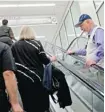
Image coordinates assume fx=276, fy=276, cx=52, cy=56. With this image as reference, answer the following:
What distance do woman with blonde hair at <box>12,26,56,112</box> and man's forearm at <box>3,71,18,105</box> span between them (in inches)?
42.2

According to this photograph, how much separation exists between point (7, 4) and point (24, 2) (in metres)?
0.81

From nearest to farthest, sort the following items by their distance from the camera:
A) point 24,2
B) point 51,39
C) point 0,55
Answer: point 0,55 < point 24,2 < point 51,39

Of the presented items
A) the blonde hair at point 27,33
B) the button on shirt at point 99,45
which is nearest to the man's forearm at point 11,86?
the blonde hair at point 27,33

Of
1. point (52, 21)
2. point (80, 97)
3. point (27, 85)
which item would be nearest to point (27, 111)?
point (27, 85)

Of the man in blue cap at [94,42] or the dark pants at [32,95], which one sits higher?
the man in blue cap at [94,42]

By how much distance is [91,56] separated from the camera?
156 inches

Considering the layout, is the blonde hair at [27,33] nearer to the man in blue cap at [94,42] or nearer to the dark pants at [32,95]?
the dark pants at [32,95]

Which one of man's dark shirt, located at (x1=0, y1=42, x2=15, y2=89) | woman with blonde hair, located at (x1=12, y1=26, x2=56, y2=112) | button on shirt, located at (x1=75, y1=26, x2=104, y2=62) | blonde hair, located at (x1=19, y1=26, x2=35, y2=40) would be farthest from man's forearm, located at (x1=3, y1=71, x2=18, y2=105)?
button on shirt, located at (x1=75, y1=26, x2=104, y2=62)

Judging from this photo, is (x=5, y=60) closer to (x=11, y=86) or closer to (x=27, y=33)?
(x=11, y=86)

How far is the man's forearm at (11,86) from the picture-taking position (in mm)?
2496

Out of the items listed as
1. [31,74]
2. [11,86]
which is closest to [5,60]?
[11,86]

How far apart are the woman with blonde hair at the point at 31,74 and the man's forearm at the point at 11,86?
1.07 meters

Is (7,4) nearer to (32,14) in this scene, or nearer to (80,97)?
(32,14)

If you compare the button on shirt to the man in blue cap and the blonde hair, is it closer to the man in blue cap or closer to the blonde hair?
the man in blue cap
